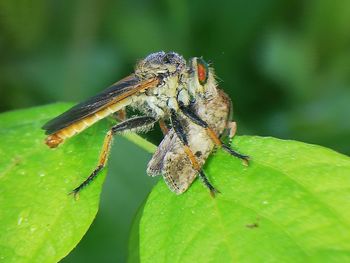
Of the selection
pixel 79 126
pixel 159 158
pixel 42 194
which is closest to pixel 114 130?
pixel 79 126

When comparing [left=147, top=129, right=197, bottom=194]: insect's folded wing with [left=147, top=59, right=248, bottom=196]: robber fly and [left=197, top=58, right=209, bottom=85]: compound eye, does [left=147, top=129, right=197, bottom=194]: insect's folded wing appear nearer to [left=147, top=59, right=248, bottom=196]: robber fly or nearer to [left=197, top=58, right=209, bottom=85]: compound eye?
[left=147, top=59, right=248, bottom=196]: robber fly

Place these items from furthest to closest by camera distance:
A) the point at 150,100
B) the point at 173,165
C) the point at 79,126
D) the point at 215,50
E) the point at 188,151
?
the point at 215,50 → the point at 150,100 → the point at 79,126 → the point at 188,151 → the point at 173,165

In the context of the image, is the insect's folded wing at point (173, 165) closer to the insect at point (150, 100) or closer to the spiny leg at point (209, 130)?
the insect at point (150, 100)

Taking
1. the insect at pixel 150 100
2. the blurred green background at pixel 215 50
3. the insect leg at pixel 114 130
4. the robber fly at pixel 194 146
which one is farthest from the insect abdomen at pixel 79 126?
the blurred green background at pixel 215 50

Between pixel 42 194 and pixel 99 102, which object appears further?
pixel 99 102

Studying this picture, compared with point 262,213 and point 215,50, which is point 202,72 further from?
point 215,50

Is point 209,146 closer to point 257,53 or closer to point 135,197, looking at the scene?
point 135,197

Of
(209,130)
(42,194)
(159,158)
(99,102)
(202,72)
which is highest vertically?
(202,72)

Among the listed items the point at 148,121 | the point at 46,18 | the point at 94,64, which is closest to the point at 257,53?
the point at 94,64
